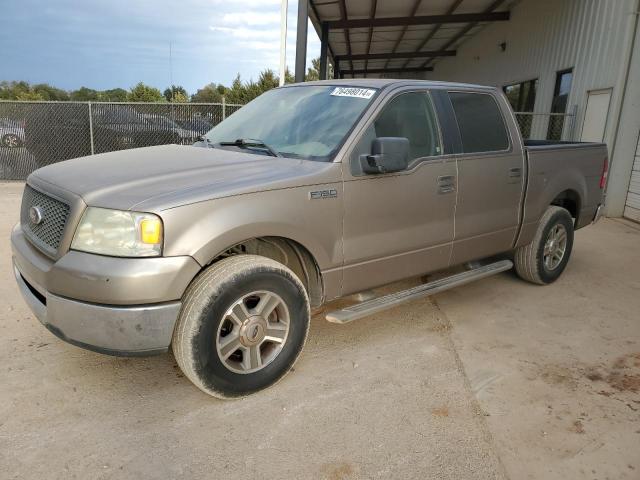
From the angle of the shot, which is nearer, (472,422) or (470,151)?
(472,422)

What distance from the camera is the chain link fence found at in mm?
11219

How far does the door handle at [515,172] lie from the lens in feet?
14.3

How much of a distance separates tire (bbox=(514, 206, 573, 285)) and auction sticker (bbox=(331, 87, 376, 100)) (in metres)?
2.37

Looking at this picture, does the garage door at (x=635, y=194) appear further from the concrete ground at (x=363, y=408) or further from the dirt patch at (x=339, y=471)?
the dirt patch at (x=339, y=471)

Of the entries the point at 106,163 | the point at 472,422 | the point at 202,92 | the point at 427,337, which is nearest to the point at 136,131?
the point at 106,163

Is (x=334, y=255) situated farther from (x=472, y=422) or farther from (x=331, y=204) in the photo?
(x=472, y=422)

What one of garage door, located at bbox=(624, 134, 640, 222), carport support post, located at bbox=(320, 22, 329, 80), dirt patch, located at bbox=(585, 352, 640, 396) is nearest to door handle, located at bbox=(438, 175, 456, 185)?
dirt patch, located at bbox=(585, 352, 640, 396)

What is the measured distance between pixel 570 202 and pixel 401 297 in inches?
111

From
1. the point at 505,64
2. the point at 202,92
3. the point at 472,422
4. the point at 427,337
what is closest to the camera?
the point at 472,422

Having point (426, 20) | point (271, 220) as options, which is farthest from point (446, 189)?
point (426, 20)

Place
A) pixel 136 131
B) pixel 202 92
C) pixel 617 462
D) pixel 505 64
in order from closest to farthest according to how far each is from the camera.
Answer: pixel 617 462 < pixel 136 131 < pixel 505 64 < pixel 202 92

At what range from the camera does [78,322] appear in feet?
8.40

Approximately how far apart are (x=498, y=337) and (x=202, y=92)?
48410 mm

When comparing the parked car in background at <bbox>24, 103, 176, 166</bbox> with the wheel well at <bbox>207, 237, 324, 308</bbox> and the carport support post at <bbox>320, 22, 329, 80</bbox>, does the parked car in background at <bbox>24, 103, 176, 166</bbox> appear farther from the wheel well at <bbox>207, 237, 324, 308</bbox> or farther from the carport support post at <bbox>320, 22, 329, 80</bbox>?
the wheel well at <bbox>207, 237, 324, 308</bbox>
